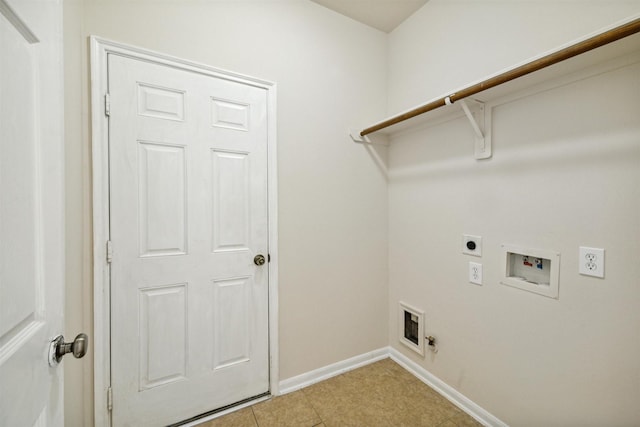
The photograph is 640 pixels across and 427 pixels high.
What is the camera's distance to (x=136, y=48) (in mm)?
1333

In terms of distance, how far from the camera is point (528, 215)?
1.32 meters

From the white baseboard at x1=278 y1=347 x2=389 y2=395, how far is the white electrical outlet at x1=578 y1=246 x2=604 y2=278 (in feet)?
4.80

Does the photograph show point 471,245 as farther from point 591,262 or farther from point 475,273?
point 591,262

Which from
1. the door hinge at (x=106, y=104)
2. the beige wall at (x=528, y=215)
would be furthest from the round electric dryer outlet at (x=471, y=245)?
the door hinge at (x=106, y=104)

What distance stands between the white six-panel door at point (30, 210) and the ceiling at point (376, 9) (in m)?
1.71

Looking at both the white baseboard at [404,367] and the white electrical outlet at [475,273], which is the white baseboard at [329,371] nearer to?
the white baseboard at [404,367]

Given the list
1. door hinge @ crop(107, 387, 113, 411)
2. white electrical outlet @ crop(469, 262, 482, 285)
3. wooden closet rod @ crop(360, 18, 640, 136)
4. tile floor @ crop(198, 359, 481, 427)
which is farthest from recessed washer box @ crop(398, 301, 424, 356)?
door hinge @ crop(107, 387, 113, 411)

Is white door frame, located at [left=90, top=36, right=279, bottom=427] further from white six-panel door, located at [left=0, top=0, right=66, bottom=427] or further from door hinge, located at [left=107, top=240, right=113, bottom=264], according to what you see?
white six-panel door, located at [left=0, top=0, right=66, bottom=427]

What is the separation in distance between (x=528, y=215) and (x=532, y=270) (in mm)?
282

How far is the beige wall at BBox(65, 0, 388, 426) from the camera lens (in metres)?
1.25

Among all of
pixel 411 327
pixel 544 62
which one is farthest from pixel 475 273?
pixel 544 62

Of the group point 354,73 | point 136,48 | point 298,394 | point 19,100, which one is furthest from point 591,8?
point 298,394

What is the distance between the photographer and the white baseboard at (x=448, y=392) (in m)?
1.47

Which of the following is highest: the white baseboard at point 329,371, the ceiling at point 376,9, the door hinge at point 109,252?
the ceiling at point 376,9
